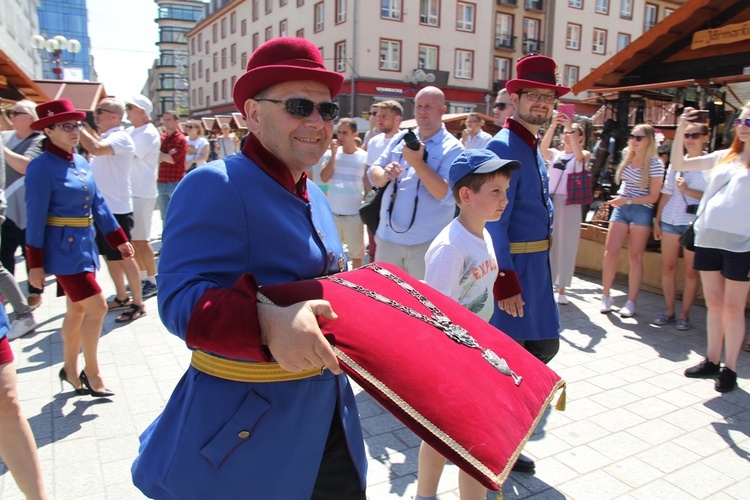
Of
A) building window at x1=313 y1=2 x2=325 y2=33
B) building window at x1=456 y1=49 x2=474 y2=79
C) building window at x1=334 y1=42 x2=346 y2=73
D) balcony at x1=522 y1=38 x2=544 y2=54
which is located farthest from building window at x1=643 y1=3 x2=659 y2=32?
building window at x1=313 y1=2 x2=325 y2=33

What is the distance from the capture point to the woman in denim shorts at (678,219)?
5.51 m

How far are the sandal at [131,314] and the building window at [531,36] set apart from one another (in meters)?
37.6

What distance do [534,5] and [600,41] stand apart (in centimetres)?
681

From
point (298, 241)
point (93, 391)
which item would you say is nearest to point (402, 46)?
point (93, 391)

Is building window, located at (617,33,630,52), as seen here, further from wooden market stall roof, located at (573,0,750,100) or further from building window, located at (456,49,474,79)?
wooden market stall roof, located at (573,0,750,100)

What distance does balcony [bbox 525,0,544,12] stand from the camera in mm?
37812

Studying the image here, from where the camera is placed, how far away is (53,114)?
374cm

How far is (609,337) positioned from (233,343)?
5.10m

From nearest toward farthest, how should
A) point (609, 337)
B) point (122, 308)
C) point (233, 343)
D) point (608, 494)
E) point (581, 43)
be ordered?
point (233, 343) → point (608, 494) → point (609, 337) → point (122, 308) → point (581, 43)

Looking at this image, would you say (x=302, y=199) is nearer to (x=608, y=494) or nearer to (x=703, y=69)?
(x=608, y=494)

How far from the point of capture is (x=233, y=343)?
1.19m

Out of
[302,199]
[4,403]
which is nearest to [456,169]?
[302,199]

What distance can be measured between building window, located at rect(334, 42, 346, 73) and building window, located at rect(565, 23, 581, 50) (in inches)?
Result: 679

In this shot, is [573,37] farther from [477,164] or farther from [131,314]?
[477,164]
